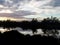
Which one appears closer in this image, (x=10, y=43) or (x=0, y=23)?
(x=10, y=43)

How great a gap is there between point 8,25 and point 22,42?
37390 mm

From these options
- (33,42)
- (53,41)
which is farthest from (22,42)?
(53,41)

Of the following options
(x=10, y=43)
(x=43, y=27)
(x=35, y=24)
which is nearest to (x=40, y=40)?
(x=10, y=43)

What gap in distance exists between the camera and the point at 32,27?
103812 mm

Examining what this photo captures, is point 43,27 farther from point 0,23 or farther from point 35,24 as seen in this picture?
point 0,23

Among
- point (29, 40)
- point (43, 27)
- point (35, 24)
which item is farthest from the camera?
point (35, 24)

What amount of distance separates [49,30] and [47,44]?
32330 millimetres

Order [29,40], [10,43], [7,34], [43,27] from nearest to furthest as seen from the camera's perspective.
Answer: [10,43], [29,40], [7,34], [43,27]

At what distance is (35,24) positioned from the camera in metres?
106

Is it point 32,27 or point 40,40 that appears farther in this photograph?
point 32,27

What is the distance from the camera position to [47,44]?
70625mm

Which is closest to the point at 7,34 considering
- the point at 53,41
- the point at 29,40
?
the point at 29,40

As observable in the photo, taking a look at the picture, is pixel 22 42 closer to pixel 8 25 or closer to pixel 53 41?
pixel 53 41

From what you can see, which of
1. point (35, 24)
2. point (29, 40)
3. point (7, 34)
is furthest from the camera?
point (35, 24)
